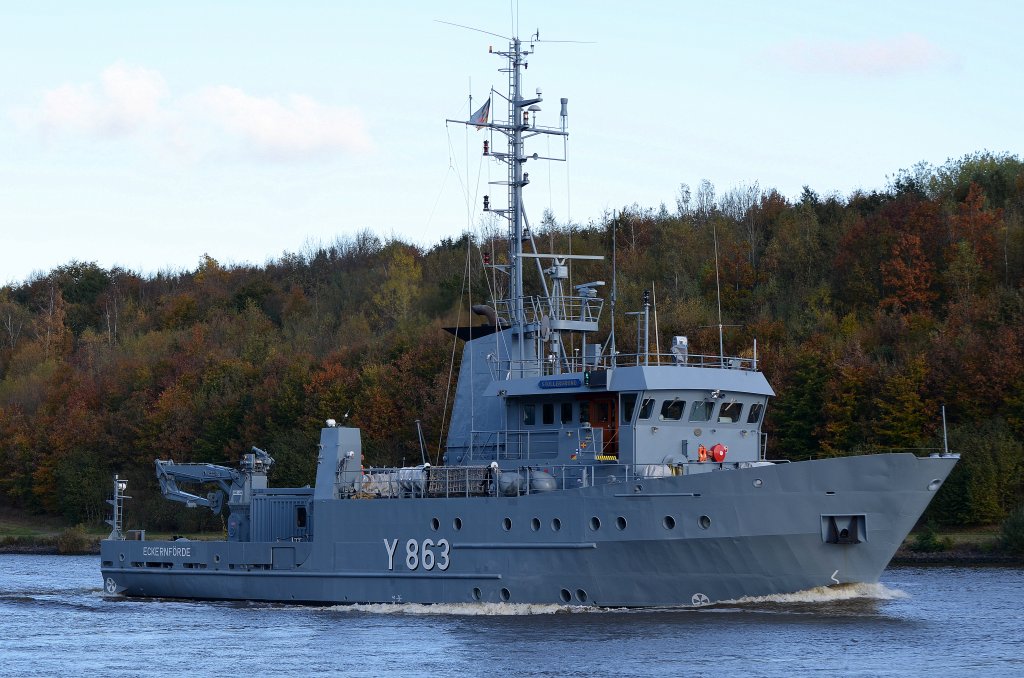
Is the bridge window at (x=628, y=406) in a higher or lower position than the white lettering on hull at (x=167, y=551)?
higher

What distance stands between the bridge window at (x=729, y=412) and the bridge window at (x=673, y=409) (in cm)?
102

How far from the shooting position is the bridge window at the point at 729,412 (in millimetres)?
29234

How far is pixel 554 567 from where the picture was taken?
27391mm

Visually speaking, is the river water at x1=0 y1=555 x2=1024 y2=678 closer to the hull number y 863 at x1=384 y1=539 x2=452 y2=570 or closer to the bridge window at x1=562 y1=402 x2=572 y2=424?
the hull number y 863 at x1=384 y1=539 x2=452 y2=570

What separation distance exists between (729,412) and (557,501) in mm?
4659

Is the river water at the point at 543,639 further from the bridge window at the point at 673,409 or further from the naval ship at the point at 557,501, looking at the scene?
the bridge window at the point at 673,409

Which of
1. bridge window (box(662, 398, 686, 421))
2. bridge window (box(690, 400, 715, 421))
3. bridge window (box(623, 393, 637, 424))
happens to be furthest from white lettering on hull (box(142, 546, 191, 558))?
bridge window (box(690, 400, 715, 421))

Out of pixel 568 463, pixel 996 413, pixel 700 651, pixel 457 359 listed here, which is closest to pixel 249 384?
pixel 457 359

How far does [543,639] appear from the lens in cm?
2467

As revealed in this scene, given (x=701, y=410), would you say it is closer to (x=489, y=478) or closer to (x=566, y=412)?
(x=566, y=412)

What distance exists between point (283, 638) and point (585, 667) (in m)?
7.01

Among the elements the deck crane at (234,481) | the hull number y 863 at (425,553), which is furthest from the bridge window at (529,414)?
the deck crane at (234,481)

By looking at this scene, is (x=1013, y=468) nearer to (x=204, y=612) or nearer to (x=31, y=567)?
(x=204, y=612)

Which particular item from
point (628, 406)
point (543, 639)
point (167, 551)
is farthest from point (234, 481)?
point (543, 639)
